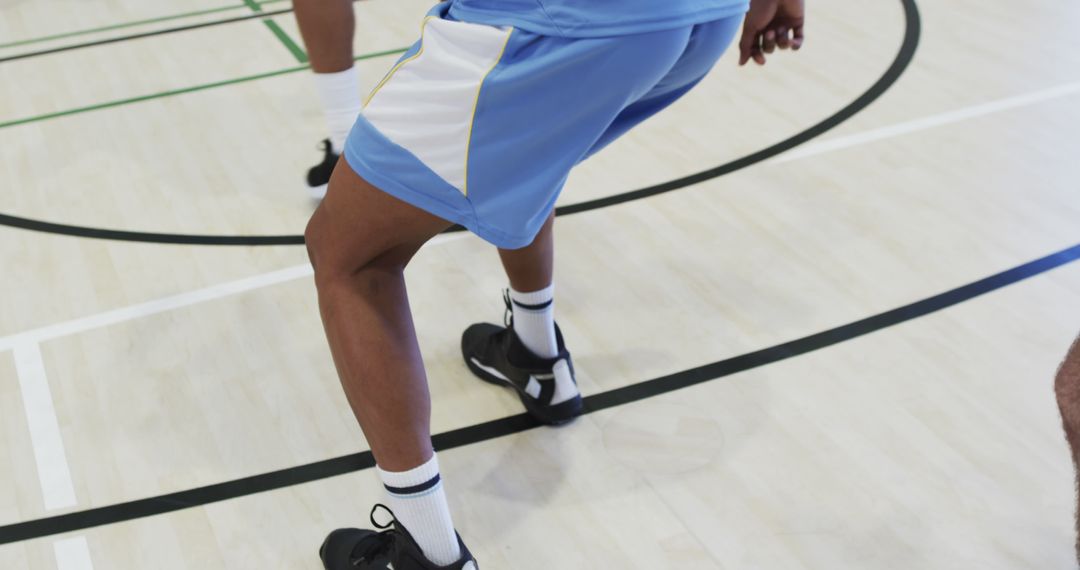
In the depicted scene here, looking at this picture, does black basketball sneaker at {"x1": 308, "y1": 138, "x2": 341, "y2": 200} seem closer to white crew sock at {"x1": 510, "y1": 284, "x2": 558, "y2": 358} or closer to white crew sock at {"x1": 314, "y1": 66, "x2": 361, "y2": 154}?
white crew sock at {"x1": 314, "y1": 66, "x2": 361, "y2": 154}

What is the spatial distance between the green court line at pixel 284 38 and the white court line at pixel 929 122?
151 cm

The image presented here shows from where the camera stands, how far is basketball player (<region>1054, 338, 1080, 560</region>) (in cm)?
112

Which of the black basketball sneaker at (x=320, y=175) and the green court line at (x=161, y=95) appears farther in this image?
the green court line at (x=161, y=95)

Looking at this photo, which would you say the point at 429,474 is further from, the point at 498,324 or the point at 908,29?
the point at 908,29

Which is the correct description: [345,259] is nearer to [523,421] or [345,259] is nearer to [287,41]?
[523,421]

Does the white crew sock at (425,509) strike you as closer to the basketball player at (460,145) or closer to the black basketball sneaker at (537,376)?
the basketball player at (460,145)

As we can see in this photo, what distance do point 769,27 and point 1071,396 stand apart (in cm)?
54

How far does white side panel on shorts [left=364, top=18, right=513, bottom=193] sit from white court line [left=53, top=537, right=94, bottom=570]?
78cm

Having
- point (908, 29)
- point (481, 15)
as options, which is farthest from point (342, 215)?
point (908, 29)

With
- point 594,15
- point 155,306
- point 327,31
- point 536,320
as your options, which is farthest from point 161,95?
point 594,15

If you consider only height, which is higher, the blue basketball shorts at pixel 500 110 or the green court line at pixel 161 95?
the blue basketball shorts at pixel 500 110

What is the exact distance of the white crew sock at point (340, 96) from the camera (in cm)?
218

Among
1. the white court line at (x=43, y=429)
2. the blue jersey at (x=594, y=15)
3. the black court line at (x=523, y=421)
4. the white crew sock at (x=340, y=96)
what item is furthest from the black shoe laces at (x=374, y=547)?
the white crew sock at (x=340, y=96)

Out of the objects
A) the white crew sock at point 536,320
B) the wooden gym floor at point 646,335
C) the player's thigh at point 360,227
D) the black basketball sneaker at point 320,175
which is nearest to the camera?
the player's thigh at point 360,227
